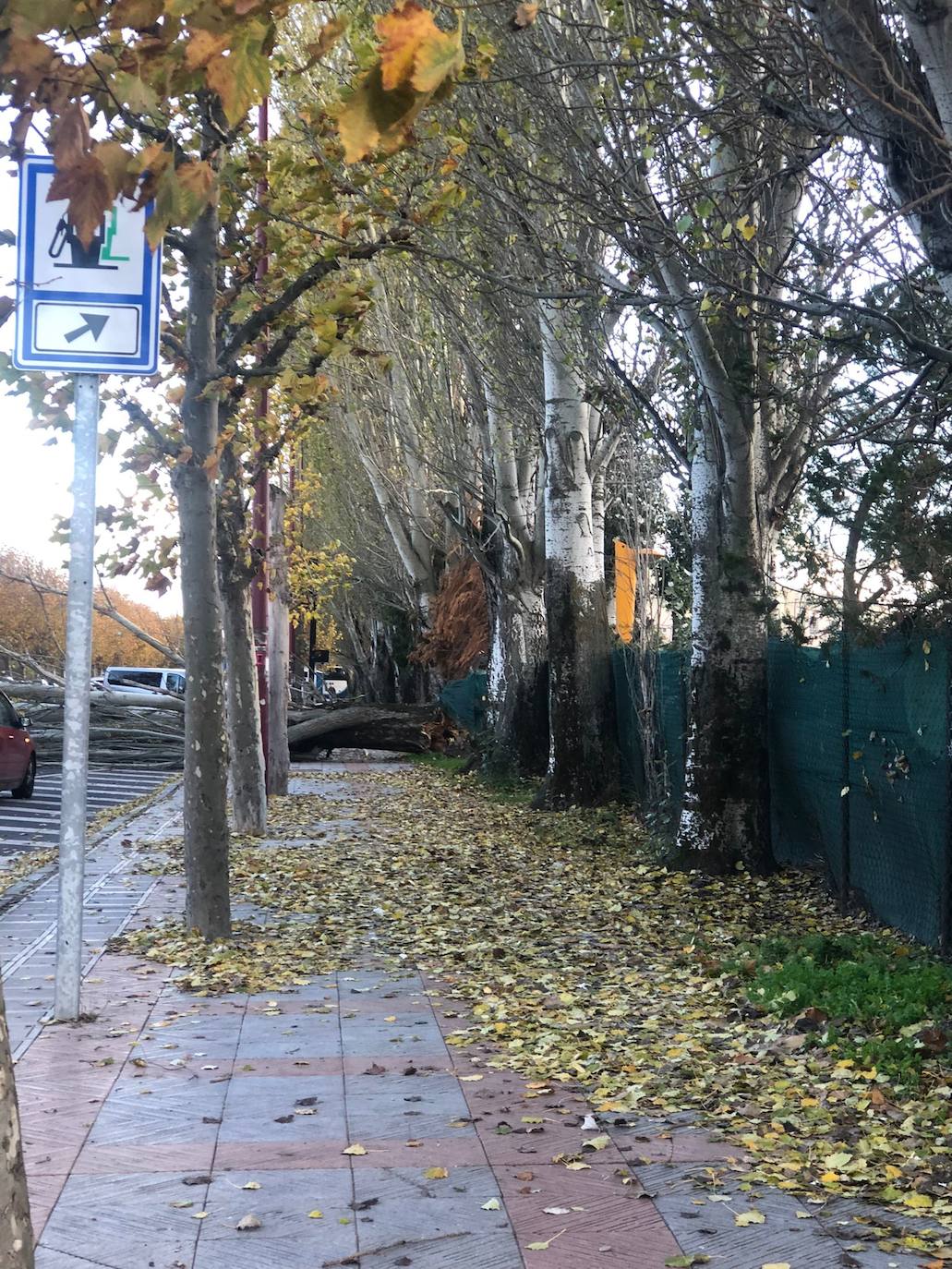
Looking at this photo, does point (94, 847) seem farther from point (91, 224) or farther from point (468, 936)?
point (91, 224)

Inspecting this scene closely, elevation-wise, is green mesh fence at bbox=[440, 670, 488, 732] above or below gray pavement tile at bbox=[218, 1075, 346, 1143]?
above

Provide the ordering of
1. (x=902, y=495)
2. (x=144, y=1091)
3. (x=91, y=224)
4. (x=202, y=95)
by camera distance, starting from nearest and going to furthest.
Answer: (x=91, y=224) < (x=144, y=1091) < (x=902, y=495) < (x=202, y=95)

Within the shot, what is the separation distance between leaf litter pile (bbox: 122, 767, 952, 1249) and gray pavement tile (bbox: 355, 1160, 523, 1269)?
0.90 m

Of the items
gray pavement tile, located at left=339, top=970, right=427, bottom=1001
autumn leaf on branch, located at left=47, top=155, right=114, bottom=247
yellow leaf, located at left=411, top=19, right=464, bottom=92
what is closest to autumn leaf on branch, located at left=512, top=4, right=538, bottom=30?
autumn leaf on branch, located at left=47, top=155, right=114, bottom=247

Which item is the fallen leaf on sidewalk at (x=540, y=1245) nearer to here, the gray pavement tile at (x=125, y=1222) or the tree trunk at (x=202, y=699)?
the gray pavement tile at (x=125, y=1222)

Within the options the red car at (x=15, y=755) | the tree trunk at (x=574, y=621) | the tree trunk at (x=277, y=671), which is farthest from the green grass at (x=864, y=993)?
the red car at (x=15, y=755)

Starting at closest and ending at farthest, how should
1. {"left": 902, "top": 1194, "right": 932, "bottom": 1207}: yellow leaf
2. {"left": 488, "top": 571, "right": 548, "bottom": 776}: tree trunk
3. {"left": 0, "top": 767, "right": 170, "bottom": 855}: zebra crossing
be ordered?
{"left": 902, "top": 1194, "right": 932, "bottom": 1207}: yellow leaf → {"left": 0, "top": 767, "right": 170, "bottom": 855}: zebra crossing → {"left": 488, "top": 571, "right": 548, "bottom": 776}: tree trunk

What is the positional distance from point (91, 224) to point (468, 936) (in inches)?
243

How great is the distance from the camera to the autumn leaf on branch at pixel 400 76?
8.77 feet

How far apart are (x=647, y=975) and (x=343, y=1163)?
3.35 m

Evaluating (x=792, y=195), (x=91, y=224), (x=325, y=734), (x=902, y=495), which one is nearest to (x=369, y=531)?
(x=325, y=734)

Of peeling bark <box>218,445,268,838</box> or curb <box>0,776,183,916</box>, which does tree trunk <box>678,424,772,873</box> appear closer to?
peeling bark <box>218,445,268,838</box>

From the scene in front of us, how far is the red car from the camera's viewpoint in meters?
19.1

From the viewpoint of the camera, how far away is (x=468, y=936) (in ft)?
29.4
